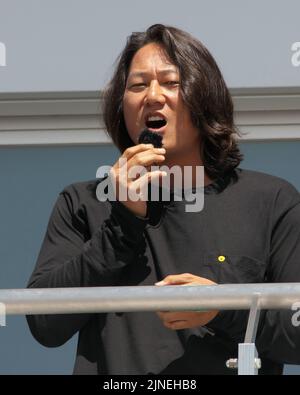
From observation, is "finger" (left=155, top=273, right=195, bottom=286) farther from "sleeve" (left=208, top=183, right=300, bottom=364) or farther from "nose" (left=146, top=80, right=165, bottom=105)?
"nose" (left=146, top=80, right=165, bottom=105)

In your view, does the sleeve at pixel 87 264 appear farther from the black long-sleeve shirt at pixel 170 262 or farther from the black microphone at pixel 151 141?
the black microphone at pixel 151 141

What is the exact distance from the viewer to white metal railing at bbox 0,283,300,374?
10.5 ft

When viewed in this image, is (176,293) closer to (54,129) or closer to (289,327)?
(289,327)

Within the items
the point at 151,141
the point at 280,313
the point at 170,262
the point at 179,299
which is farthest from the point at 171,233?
the point at 179,299

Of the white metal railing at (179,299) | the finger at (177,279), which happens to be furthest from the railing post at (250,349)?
the finger at (177,279)

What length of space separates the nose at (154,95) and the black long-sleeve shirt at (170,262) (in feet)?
0.64

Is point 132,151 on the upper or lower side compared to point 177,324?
upper

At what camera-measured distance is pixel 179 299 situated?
3227 mm

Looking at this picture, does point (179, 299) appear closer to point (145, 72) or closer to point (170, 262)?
point (170, 262)

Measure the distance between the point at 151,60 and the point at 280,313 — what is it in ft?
1.97

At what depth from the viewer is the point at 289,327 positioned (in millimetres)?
3449

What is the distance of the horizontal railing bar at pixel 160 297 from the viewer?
3213 mm

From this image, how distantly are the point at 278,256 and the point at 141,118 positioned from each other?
0.38 metres

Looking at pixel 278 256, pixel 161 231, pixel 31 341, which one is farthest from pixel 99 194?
pixel 31 341
